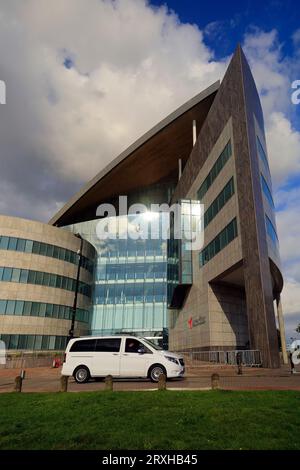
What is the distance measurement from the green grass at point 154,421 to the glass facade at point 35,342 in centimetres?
3454

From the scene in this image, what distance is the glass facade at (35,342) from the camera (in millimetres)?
41812

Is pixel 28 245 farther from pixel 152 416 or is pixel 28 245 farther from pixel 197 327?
pixel 152 416

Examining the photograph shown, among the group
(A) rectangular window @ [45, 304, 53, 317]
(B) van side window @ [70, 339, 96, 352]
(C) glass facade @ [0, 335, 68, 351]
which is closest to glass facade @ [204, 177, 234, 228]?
(B) van side window @ [70, 339, 96, 352]

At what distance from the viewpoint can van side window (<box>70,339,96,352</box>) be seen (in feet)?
52.1

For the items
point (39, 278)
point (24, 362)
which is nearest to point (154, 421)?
point (24, 362)

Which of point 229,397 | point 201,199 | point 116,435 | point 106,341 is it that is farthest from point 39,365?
point 116,435

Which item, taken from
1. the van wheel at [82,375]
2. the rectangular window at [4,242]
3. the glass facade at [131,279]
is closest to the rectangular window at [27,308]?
the rectangular window at [4,242]

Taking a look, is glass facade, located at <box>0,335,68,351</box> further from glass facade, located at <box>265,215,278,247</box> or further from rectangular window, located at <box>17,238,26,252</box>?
glass facade, located at <box>265,215,278,247</box>

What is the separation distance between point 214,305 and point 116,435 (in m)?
28.5

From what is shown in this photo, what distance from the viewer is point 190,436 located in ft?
20.3

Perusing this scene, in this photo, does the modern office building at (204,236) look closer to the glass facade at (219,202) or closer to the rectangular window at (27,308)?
the glass facade at (219,202)

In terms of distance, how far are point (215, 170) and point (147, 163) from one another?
2957cm

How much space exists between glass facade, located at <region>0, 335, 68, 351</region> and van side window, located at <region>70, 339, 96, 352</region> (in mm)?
29935

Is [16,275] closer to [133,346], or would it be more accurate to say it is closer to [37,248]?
[37,248]
